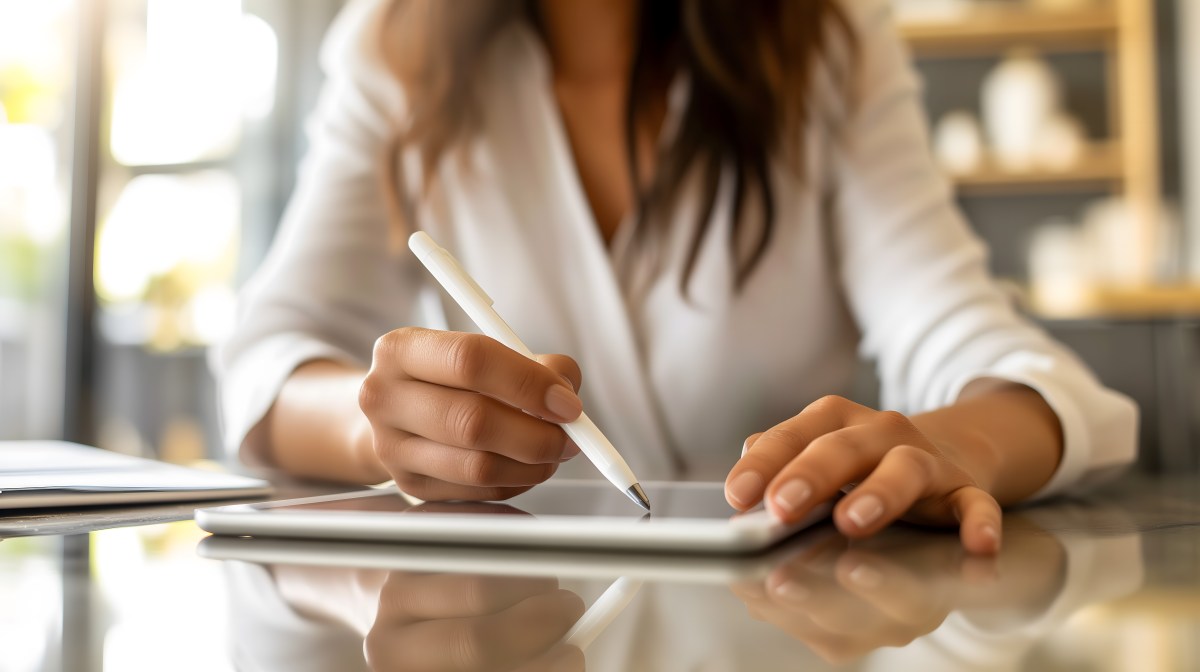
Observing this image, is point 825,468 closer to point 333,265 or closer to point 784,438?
point 784,438

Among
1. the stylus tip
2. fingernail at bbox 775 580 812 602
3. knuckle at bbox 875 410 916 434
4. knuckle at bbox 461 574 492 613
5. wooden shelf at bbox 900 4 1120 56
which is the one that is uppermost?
wooden shelf at bbox 900 4 1120 56

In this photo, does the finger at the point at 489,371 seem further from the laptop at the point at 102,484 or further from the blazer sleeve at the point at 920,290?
the blazer sleeve at the point at 920,290

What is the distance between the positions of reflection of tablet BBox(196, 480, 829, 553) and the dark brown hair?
557mm

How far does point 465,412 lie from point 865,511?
0.19m

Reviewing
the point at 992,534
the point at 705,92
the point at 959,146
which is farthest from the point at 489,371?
the point at 959,146

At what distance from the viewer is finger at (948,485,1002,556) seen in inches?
14.4

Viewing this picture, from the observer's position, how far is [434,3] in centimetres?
108

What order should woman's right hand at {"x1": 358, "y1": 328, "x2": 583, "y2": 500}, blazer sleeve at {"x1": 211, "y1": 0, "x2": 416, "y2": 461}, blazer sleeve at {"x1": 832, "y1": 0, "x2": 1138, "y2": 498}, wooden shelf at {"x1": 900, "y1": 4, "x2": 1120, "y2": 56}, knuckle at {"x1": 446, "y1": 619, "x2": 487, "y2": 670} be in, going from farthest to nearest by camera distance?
wooden shelf at {"x1": 900, "y1": 4, "x2": 1120, "y2": 56} → blazer sleeve at {"x1": 211, "y1": 0, "x2": 416, "y2": 461} → blazer sleeve at {"x1": 832, "y1": 0, "x2": 1138, "y2": 498} → woman's right hand at {"x1": 358, "y1": 328, "x2": 583, "y2": 500} → knuckle at {"x1": 446, "y1": 619, "x2": 487, "y2": 670}

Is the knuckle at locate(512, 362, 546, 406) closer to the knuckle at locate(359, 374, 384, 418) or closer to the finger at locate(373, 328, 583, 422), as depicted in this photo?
the finger at locate(373, 328, 583, 422)

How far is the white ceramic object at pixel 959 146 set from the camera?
2668 millimetres

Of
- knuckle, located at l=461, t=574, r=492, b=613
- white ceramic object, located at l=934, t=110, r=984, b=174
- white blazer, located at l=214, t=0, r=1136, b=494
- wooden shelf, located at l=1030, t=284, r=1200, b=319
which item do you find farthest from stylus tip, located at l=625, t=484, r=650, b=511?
white ceramic object, located at l=934, t=110, r=984, b=174

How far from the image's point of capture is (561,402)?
1.40ft

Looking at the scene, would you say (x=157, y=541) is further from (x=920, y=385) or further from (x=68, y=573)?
(x=920, y=385)

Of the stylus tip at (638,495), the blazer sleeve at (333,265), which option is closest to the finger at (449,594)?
the stylus tip at (638,495)
